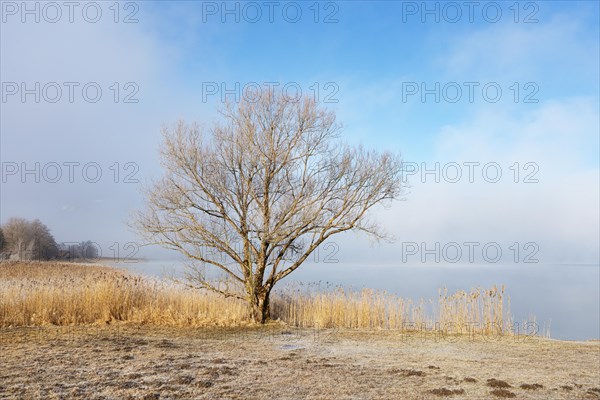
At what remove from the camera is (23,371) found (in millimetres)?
6812

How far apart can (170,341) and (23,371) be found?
3798 mm

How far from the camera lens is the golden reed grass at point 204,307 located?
12.6 meters

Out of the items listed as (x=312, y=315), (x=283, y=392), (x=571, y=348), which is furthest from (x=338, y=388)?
(x=312, y=315)

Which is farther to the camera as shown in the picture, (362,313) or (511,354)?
(362,313)

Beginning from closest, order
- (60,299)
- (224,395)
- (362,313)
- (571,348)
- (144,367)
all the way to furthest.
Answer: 1. (224,395)
2. (144,367)
3. (571,348)
4. (60,299)
5. (362,313)

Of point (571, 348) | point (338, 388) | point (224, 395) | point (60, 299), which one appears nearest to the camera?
point (224, 395)

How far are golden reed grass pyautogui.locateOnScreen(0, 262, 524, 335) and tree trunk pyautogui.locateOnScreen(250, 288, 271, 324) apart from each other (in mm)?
353

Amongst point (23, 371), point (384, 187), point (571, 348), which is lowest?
point (571, 348)

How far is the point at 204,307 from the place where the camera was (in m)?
14.5

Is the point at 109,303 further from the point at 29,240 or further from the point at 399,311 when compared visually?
the point at 29,240

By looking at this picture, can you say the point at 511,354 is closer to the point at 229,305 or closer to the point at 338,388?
the point at 338,388

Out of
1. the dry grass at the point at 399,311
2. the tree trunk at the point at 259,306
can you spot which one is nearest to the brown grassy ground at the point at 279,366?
the dry grass at the point at 399,311

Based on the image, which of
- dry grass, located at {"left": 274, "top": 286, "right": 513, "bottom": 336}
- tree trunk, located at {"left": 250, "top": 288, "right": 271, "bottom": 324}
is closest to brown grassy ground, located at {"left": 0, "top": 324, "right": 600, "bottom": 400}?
dry grass, located at {"left": 274, "top": 286, "right": 513, "bottom": 336}

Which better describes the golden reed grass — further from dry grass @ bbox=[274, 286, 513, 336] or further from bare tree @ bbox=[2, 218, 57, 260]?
bare tree @ bbox=[2, 218, 57, 260]
